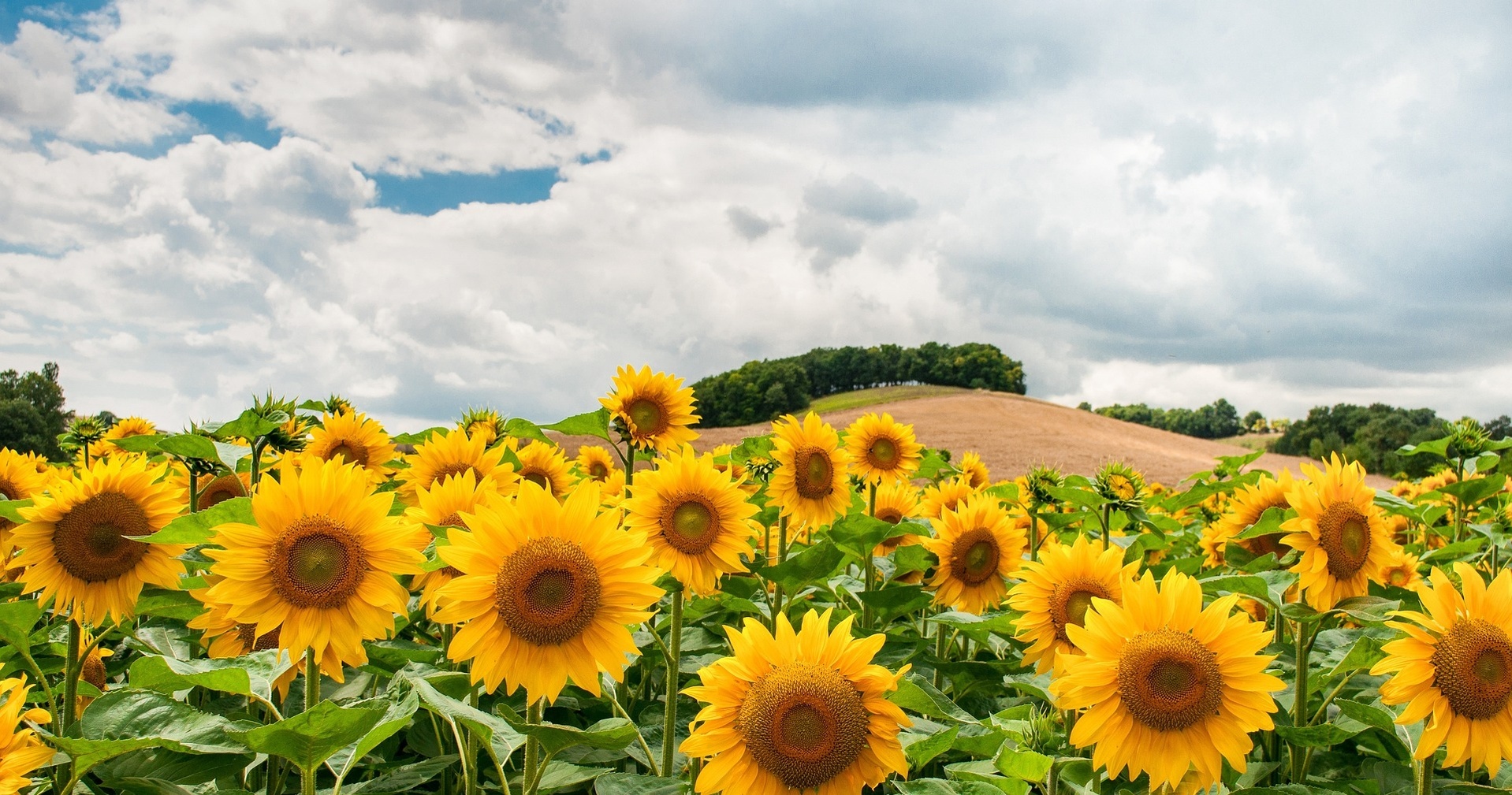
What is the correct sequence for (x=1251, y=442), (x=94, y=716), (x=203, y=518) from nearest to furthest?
(x=94, y=716) → (x=203, y=518) → (x=1251, y=442)

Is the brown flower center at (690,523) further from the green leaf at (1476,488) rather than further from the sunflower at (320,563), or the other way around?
the green leaf at (1476,488)

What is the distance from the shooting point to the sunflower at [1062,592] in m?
3.34

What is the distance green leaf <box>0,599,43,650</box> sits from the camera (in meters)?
3.09

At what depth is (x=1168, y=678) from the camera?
254 centimetres

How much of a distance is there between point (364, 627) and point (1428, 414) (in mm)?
83327

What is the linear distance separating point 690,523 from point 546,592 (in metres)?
1.04

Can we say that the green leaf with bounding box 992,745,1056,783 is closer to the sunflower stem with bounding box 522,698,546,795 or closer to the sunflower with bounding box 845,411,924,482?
the sunflower stem with bounding box 522,698,546,795

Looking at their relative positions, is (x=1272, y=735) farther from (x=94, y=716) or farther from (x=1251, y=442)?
(x=1251, y=442)

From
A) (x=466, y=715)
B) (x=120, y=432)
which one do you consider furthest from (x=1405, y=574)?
(x=120, y=432)

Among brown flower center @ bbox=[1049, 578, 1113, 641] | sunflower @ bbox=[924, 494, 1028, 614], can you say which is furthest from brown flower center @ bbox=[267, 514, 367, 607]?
sunflower @ bbox=[924, 494, 1028, 614]

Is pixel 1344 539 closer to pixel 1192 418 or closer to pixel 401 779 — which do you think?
pixel 401 779

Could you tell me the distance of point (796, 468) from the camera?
4.89m

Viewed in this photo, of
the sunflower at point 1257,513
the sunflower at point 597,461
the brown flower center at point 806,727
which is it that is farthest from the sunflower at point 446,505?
the sunflower at point 597,461

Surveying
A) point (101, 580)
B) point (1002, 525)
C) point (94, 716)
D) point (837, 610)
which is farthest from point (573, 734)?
point (1002, 525)
